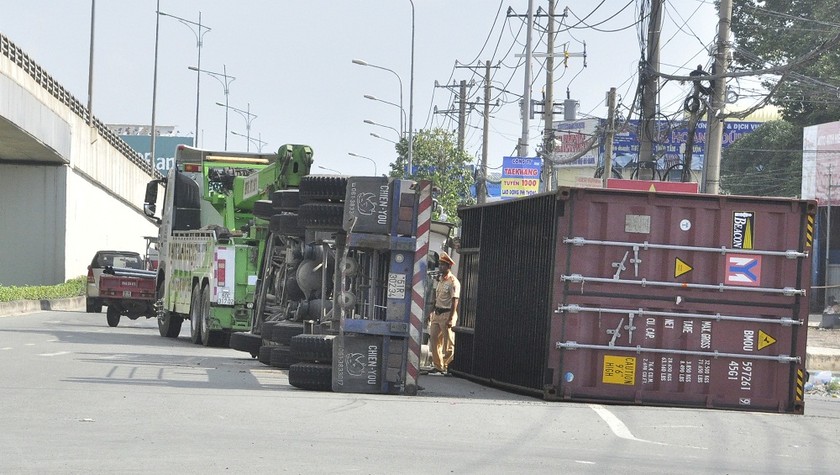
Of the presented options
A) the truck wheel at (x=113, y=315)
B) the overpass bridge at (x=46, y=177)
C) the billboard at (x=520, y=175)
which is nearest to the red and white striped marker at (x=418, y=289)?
the truck wheel at (x=113, y=315)

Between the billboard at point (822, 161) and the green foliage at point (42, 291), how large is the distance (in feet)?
96.5

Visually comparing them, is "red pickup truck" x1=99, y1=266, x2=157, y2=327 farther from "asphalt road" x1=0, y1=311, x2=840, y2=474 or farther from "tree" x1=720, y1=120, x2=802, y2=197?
"tree" x1=720, y1=120, x2=802, y2=197

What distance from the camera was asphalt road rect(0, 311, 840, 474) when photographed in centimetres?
892

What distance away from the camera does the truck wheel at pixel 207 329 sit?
22.5 m

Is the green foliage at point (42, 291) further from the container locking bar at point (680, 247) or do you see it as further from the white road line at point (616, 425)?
the white road line at point (616, 425)

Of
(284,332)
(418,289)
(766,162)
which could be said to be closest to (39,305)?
Result: (284,332)

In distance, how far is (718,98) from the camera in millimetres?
22484

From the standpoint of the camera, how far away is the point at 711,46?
76.4ft

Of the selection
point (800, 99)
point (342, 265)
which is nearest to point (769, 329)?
point (342, 265)

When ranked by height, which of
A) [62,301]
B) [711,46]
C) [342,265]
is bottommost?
[62,301]

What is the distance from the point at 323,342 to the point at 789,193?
5565 centimetres

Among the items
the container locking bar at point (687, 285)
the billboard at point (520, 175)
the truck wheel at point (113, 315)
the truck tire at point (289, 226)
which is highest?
the billboard at point (520, 175)

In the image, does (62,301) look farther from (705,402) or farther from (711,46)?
(705,402)

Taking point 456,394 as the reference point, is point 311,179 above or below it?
above
